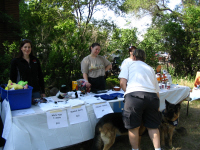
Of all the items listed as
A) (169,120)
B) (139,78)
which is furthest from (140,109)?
(169,120)

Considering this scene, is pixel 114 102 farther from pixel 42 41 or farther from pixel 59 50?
pixel 42 41

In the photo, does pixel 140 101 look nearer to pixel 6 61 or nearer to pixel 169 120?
A: pixel 169 120

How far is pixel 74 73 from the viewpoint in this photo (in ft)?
17.8

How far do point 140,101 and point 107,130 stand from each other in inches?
23.4

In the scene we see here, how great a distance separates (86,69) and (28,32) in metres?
3.06

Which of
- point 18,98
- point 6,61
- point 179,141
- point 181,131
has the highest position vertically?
point 6,61

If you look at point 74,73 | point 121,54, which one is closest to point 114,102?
point 74,73

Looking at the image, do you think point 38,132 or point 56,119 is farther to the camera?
point 56,119

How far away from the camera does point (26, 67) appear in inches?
102

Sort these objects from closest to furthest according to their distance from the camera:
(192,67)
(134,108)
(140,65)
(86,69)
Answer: (134,108), (140,65), (86,69), (192,67)

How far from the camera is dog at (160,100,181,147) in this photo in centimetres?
278

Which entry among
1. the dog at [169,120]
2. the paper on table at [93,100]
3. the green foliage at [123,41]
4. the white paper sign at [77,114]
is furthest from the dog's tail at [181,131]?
the green foliage at [123,41]

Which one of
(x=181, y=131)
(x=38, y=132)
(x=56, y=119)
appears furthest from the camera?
(x=181, y=131)

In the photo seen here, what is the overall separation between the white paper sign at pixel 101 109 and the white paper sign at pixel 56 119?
18.1 inches
